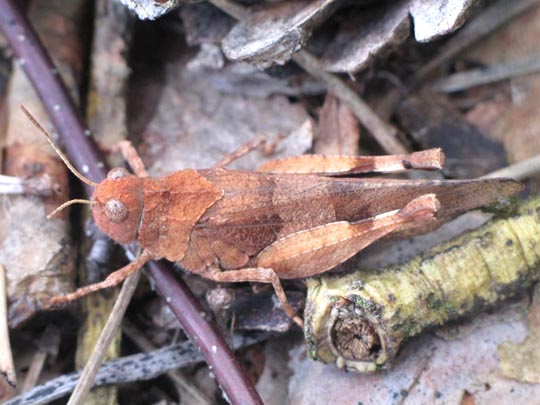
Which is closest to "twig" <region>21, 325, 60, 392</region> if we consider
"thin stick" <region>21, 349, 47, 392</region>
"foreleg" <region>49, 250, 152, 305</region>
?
"thin stick" <region>21, 349, 47, 392</region>

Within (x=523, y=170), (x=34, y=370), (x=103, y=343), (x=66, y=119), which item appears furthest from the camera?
(x=66, y=119)

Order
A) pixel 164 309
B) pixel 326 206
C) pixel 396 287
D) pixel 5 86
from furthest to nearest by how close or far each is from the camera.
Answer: pixel 5 86
pixel 164 309
pixel 326 206
pixel 396 287

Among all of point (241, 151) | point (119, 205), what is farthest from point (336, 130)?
point (119, 205)

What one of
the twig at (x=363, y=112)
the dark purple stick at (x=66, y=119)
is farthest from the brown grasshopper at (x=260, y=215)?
the twig at (x=363, y=112)

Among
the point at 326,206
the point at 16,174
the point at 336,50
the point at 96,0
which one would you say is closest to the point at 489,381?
the point at 326,206

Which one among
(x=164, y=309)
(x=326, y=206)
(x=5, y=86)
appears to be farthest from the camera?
(x=5, y=86)

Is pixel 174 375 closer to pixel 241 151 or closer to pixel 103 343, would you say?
pixel 103 343

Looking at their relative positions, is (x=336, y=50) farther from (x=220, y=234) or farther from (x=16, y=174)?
(x=16, y=174)

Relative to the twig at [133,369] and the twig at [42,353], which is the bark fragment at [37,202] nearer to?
the twig at [42,353]
